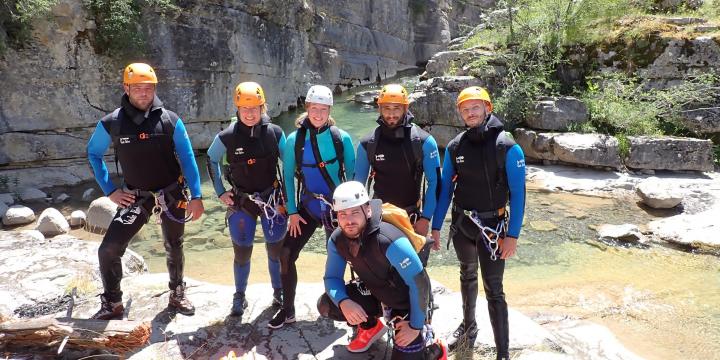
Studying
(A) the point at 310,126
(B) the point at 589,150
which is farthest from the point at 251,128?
(B) the point at 589,150

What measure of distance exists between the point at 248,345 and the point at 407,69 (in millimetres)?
36350

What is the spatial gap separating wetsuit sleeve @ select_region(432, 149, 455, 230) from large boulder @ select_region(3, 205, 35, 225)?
31.2ft

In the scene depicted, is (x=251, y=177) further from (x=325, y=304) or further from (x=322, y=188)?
(x=325, y=304)

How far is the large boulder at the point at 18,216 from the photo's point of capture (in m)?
9.98

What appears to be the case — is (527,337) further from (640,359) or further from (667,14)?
(667,14)

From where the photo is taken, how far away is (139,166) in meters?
4.55

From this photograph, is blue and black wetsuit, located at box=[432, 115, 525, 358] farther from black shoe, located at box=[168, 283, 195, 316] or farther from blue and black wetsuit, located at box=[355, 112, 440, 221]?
black shoe, located at box=[168, 283, 195, 316]

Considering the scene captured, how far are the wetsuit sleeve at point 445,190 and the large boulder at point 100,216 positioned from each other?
7.89 meters

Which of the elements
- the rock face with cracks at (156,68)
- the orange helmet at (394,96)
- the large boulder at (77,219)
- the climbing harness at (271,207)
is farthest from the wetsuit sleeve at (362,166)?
the rock face with cracks at (156,68)

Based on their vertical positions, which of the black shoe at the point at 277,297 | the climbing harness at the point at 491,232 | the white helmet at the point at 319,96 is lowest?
the black shoe at the point at 277,297

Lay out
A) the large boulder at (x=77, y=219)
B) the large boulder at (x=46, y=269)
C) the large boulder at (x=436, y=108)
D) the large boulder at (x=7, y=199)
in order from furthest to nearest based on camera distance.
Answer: the large boulder at (x=436, y=108) < the large boulder at (x=7, y=199) < the large boulder at (x=77, y=219) < the large boulder at (x=46, y=269)

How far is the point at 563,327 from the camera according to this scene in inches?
229

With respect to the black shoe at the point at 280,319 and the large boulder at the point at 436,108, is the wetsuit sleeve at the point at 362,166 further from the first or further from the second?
the large boulder at the point at 436,108

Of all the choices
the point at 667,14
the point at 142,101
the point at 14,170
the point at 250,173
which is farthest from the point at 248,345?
the point at 667,14
